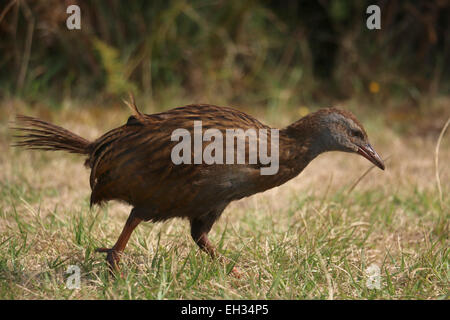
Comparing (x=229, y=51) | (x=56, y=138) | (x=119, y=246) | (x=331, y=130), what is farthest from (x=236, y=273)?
(x=229, y=51)

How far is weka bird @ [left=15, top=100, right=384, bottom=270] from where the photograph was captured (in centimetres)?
259

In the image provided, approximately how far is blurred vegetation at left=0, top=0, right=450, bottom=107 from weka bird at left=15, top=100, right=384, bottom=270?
2611 millimetres

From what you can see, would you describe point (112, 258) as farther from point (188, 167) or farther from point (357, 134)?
point (357, 134)

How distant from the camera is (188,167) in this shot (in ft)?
8.45

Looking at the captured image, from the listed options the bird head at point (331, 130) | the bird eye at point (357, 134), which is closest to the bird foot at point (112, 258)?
the bird head at point (331, 130)

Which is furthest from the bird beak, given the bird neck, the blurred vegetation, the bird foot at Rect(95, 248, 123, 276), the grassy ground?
the blurred vegetation

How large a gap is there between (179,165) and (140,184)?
7.7 inches

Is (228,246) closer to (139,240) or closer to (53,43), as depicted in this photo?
(139,240)

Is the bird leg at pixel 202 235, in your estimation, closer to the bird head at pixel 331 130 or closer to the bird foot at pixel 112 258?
the bird foot at pixel 112 258

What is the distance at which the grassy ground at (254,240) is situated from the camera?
2520mm

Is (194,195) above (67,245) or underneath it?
above

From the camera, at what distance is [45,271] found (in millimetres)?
2551

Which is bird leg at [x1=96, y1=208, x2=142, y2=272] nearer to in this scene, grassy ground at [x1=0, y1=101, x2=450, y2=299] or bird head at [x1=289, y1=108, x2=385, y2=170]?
grassy ground at [x1=0, y1=101, x2=450, y2=299]
